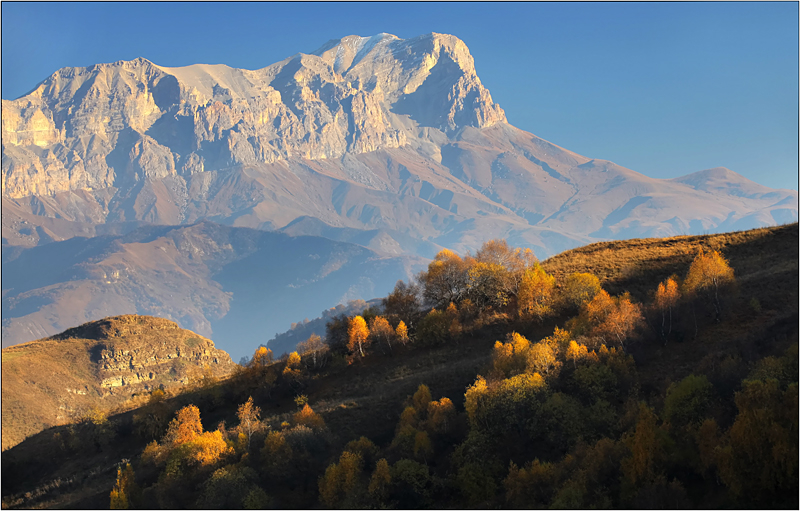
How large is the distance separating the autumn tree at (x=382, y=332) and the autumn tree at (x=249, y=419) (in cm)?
1574

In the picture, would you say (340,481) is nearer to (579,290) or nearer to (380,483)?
(380,483)

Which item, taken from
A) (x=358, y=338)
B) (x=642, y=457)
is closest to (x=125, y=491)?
(x=358, y=338)

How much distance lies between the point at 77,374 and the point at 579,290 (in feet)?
521

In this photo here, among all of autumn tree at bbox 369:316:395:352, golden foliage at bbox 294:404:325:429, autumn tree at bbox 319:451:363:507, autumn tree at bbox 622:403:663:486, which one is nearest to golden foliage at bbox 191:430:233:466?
golden foliage at bbox 294:404:325:429

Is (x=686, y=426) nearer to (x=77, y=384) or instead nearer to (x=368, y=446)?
(x=368, y=446)

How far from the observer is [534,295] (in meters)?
61.5

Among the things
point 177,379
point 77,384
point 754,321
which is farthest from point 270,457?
point 177,379

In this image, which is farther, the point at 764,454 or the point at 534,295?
the point at 534,295

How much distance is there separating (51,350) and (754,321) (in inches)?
7075

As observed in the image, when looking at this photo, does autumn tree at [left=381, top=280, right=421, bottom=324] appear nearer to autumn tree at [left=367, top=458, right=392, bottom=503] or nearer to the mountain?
autumn tree at [left=367, top=458, right=392, bottom=503]

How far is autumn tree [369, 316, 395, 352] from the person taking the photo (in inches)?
2581

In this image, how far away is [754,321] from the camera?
4747 cm

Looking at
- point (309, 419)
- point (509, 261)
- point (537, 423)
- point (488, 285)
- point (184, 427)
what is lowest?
point (537, 423)

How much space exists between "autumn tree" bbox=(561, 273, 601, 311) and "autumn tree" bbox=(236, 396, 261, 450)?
34.4 meters
